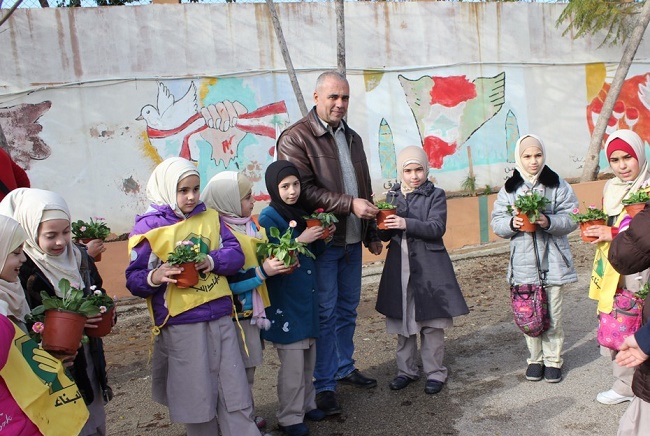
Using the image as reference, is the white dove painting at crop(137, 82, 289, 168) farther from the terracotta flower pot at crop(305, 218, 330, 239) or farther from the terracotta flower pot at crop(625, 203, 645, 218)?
the terracotta flower pot at crop(625, 203, 645, 218)

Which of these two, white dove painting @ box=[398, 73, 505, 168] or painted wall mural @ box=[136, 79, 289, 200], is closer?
painted wall mural @ box=[136, 79, 289, 200]

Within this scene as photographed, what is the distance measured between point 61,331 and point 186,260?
2.81 ft

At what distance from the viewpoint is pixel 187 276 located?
11.8 feet

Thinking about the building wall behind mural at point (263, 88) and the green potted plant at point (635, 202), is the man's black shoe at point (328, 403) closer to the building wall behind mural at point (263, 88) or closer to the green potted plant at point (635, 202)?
the green potted plant at point (635, 202)

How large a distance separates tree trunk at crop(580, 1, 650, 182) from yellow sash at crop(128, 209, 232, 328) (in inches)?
389

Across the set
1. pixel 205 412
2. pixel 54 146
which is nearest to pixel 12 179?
pixel 205 412

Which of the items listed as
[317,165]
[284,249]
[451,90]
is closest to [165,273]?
[284,249]

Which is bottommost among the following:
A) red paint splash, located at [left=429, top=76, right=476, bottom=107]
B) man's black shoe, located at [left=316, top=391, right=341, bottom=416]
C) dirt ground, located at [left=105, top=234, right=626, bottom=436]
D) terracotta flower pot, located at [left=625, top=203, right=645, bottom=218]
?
dirt ground, located at [left=105, top=234, right=626, bottom=436]

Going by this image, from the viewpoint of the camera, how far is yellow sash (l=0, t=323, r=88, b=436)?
8.31ft

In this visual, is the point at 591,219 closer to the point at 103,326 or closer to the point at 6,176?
the point at 103,326

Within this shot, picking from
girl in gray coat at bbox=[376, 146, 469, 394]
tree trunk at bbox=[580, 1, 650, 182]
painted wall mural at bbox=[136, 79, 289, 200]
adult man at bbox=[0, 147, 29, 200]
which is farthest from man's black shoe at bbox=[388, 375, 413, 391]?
tree trunk at bbox=[580, 1, 650, 182]

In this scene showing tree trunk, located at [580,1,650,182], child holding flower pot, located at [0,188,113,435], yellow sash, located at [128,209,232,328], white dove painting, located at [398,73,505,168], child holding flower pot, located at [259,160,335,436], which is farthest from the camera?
white dove painting, located at [398,73,505,168]

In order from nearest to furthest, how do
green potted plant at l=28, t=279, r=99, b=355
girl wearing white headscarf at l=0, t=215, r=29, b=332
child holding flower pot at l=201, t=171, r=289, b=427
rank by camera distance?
girl wearing white headscarf at l=0, t=215, r=29, b=332 < green potted plant at l=28, t=279, r=99, b=355 < child holding flower pot at l=201, t=171, r=289, b=427

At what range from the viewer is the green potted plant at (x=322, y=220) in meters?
4.33
